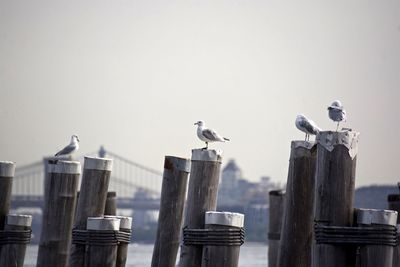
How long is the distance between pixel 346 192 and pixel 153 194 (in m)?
111

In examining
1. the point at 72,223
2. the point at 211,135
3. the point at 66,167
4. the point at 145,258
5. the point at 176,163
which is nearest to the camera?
the point at 176,163

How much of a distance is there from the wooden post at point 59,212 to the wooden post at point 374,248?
148 inches

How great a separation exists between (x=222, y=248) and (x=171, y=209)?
166 centimetres

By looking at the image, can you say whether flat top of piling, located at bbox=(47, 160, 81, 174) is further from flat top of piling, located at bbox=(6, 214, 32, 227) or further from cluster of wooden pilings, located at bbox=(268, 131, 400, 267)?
cluster of wooden pilings, located at bbox=(268, 131, 400, 267)

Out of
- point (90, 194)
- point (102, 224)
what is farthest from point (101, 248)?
point (90, 194)

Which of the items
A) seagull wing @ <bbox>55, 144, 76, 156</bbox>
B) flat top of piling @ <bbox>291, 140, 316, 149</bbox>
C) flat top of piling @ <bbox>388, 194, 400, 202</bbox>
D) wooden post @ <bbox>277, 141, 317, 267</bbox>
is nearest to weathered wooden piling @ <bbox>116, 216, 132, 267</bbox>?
wooden post @ <bbox>277, 141, 317, 267</bbox>

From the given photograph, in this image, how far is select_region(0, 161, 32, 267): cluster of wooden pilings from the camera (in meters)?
12.2

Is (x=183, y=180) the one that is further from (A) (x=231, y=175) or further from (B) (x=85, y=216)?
(A) (x=231, y=175)

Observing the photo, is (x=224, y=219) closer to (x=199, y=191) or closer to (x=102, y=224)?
(x=199, y=191)

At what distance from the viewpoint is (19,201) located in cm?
8988

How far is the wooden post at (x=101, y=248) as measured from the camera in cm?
1042

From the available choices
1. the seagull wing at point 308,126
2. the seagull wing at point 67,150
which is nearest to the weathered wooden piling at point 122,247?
the seagull wing at point 308,126

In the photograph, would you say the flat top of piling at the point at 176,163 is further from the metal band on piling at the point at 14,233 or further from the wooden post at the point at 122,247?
the metal band on piling at the point at 14,233

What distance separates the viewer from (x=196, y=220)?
972cm
